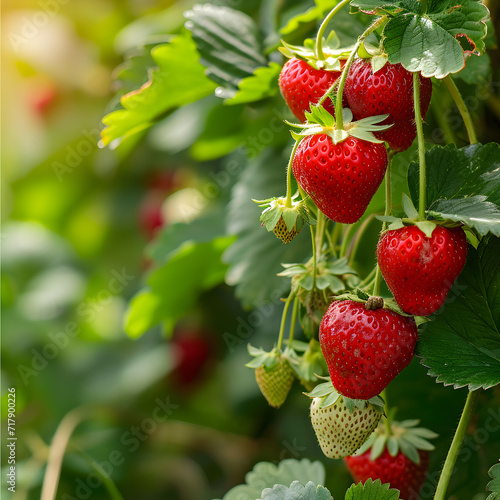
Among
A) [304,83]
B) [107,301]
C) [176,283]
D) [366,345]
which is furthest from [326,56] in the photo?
[107,301]

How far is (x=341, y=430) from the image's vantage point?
1.63 ft

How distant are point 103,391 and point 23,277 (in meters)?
0.42

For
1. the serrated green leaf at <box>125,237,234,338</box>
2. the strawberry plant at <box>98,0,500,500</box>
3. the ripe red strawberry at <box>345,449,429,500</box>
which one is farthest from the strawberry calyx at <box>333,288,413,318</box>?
the serrated green leaf at <box>125,237,234,338</box>

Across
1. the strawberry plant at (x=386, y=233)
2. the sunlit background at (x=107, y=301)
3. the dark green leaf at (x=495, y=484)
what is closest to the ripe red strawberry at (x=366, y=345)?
the strawberry plant at (x=386, y=233)

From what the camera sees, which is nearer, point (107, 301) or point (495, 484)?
point (495, 484)

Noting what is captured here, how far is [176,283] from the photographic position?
105 cm

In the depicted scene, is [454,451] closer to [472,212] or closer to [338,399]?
[338,399]

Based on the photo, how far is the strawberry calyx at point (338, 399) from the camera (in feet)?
1.63

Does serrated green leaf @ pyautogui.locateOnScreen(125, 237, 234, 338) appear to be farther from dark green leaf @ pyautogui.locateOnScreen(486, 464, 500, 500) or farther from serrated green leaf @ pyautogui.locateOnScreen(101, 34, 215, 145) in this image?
dark green leaf @ pyautogui.locateOnScreen(486, 464, 500, 500)

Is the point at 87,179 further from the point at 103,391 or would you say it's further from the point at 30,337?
the point at 103,391

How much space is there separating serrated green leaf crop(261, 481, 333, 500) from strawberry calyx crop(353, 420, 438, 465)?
4.3 inches

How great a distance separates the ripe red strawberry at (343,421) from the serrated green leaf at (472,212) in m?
0.17

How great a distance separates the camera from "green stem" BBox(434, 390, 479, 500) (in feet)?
1.63

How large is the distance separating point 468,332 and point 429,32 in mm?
242
